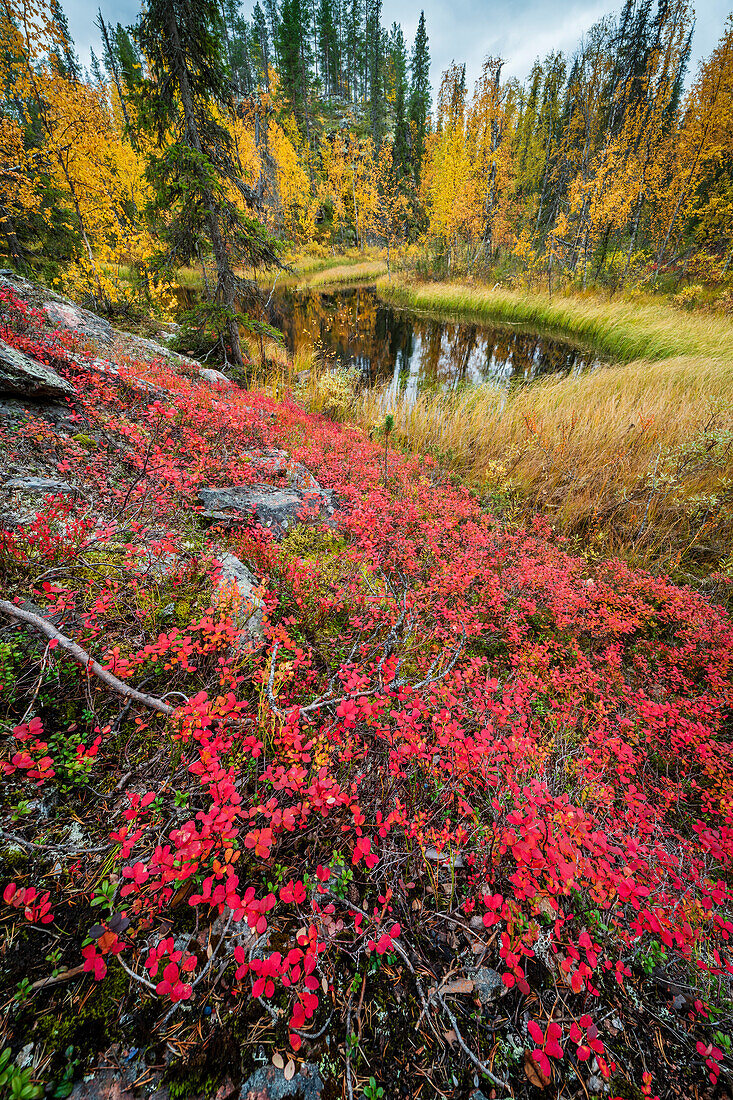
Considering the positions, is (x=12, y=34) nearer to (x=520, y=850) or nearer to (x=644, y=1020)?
(x=520, y=850)

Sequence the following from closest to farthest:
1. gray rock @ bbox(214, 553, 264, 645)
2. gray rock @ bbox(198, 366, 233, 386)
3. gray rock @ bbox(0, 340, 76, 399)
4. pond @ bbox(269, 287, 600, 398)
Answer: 1. gray rock @ bbox(214, 553, 264, 645)
2. gray rock @ bbox(0, 340, 76, 399)
3. gray rock @ bbox(198, 366, 233, 386)
4. pond @ bbox(269, 287, 600, 398)

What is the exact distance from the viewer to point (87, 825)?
68.0 inches

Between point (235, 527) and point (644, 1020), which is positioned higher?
point (235, 527)

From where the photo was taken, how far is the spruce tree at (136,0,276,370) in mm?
7742

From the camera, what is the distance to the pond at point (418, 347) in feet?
44.1

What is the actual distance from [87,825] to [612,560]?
6028mm

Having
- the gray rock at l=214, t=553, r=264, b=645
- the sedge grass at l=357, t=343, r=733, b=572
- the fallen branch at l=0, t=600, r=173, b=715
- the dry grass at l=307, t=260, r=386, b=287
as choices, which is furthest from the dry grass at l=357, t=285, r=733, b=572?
the dry grass at l=307, t=260, r=386, b=287

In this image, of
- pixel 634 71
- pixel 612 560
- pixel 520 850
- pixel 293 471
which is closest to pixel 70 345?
pixel 293 471

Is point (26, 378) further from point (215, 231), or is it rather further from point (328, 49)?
point (328, 49)

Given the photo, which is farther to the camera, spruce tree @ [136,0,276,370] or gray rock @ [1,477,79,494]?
spruce tree @ [136,0,276,370]

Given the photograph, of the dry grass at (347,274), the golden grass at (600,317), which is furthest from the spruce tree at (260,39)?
the golden grass at (600,317)

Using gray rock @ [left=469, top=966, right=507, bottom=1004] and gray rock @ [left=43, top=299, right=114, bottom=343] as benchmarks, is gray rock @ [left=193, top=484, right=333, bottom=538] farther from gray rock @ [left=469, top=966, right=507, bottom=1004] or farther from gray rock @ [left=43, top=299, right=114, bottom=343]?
gray rock @ [left=43, top=299, right=114, bottom=343]

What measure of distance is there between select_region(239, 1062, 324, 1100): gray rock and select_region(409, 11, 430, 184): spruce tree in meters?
54.5

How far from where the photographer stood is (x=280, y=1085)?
130 centimetres
